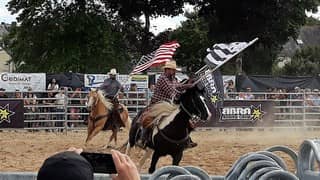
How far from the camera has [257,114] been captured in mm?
23469

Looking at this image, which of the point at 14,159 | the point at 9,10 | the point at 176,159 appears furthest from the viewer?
the point at 9,10

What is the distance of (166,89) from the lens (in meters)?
10.8

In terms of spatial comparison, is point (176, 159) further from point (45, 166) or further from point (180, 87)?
point (45, 166)

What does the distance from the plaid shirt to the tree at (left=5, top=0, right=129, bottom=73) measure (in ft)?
93.2

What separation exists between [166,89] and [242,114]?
12.7 m

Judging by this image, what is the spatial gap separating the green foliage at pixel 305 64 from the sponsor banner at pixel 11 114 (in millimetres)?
45889

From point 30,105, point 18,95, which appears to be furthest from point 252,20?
point 30,105

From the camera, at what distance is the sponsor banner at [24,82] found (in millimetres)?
24406

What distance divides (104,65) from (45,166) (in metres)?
37.5

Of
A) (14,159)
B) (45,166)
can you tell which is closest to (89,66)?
(14,159)

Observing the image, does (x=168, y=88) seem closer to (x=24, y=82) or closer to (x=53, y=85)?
(x=53, y=85)

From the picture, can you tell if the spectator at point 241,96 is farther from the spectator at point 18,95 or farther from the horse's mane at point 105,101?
the horse's mane at point 105,101

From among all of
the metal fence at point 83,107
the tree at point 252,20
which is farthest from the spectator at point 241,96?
the tree at point 252,20

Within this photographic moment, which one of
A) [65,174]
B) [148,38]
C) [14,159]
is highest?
[148,38]
